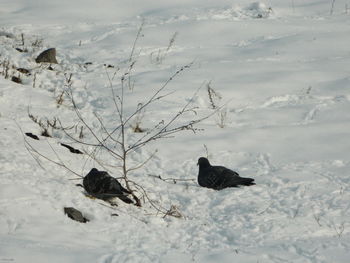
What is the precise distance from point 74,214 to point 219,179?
1.37 m

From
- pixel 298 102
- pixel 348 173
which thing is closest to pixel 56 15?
pixel 298 102

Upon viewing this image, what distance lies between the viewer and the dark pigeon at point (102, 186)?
412 centimetres

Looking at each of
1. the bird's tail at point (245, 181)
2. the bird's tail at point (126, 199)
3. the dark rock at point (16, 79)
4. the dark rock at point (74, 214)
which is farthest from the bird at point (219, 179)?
the dark rock at point (16, 79)

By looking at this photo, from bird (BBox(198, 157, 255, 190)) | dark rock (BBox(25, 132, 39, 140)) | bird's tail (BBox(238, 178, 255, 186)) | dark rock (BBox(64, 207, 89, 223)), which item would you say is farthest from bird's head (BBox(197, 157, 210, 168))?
dark rock (BBox(25, 132, 39, 140))

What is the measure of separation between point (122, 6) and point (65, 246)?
8622 mm

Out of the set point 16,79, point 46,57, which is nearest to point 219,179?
point 16,79

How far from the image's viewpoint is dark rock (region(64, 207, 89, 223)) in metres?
3.63

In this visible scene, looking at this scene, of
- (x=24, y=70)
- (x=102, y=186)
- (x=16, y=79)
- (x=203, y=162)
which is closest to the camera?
(x=102, y=186)

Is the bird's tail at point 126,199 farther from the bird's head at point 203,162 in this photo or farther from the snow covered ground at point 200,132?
the bird's head at point 203,162

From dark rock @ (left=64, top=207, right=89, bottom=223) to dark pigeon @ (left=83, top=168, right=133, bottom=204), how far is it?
1.33 ft

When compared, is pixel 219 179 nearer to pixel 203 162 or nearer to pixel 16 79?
pixel 203 162

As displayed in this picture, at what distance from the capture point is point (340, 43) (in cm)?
789

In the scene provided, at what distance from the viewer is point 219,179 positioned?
4566mm

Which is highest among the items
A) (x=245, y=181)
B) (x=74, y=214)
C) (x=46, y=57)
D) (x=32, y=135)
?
(x=74, y=214)
